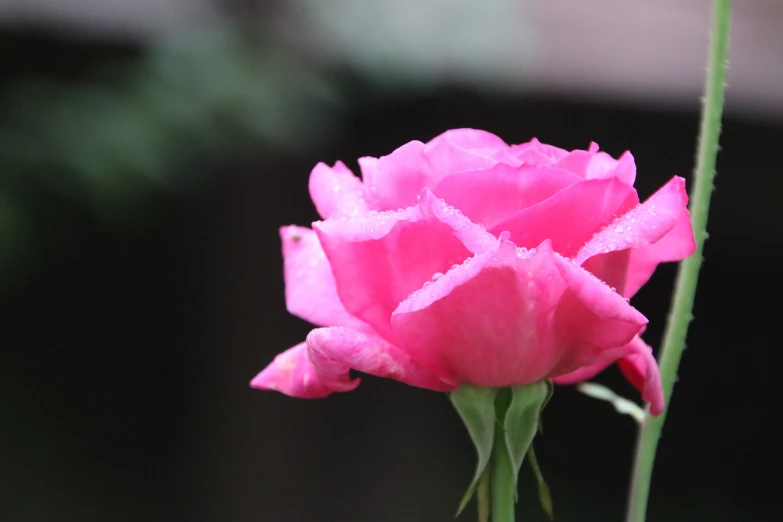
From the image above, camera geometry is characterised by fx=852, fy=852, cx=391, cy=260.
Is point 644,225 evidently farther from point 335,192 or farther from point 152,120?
point 152,120

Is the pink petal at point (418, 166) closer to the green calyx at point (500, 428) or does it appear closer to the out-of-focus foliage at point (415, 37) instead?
the green calyx at point (500, 428)

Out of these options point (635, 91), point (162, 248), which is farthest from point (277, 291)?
point (635, 91)

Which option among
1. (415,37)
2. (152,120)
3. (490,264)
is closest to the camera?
(490,264)

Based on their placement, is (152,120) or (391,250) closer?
(391,250)

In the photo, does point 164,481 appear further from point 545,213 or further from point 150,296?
point 545,213

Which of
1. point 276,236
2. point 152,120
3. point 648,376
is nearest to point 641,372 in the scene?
point 648,376

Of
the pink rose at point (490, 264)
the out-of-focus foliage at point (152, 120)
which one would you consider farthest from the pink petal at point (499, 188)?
the out-of-focus foliage at point (152, 120)
